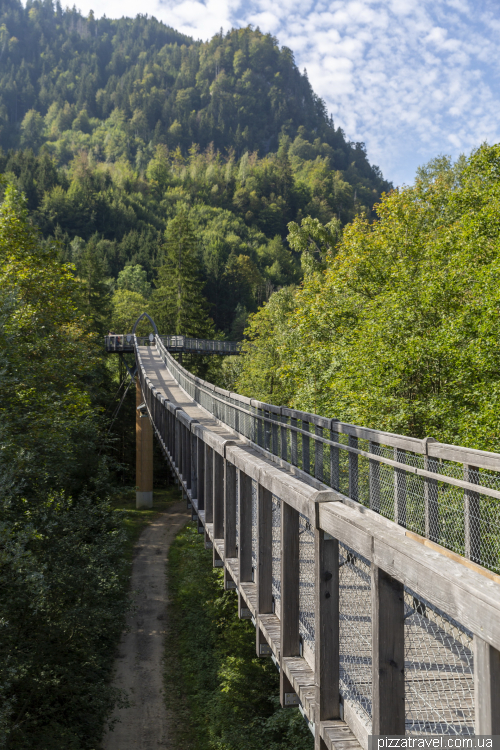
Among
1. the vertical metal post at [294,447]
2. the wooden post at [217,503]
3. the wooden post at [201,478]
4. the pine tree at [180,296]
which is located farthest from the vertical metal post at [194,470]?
the pine tree at [180,296]

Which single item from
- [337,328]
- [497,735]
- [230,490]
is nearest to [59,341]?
[337,328]

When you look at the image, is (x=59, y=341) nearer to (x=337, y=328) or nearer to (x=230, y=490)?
(x=337, y=328)

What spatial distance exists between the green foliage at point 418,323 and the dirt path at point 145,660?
9016mm

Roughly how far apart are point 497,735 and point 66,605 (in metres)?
13.9

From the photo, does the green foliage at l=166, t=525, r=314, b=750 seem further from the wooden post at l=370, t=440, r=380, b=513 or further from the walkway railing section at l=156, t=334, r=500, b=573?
the wooden post at l=370, t=440, r=380, b=513

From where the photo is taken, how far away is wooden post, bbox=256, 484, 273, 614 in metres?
3.76

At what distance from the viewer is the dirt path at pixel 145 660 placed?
13547 mm

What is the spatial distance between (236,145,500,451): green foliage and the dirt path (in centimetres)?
902

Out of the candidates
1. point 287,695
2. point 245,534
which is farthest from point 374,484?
point 287,695

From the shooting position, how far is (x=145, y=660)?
16688 mm

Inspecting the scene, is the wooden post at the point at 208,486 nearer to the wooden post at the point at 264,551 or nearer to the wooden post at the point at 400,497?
the wooden post at the point at 400,497

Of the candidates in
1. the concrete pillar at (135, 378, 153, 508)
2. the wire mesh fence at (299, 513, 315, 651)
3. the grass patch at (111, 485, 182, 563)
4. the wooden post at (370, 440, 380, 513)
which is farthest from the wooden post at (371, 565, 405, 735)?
the concrete pillar at (135, 378, 153, 508)

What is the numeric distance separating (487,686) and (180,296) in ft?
167

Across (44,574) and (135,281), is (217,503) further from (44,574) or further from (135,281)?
(135,281)
